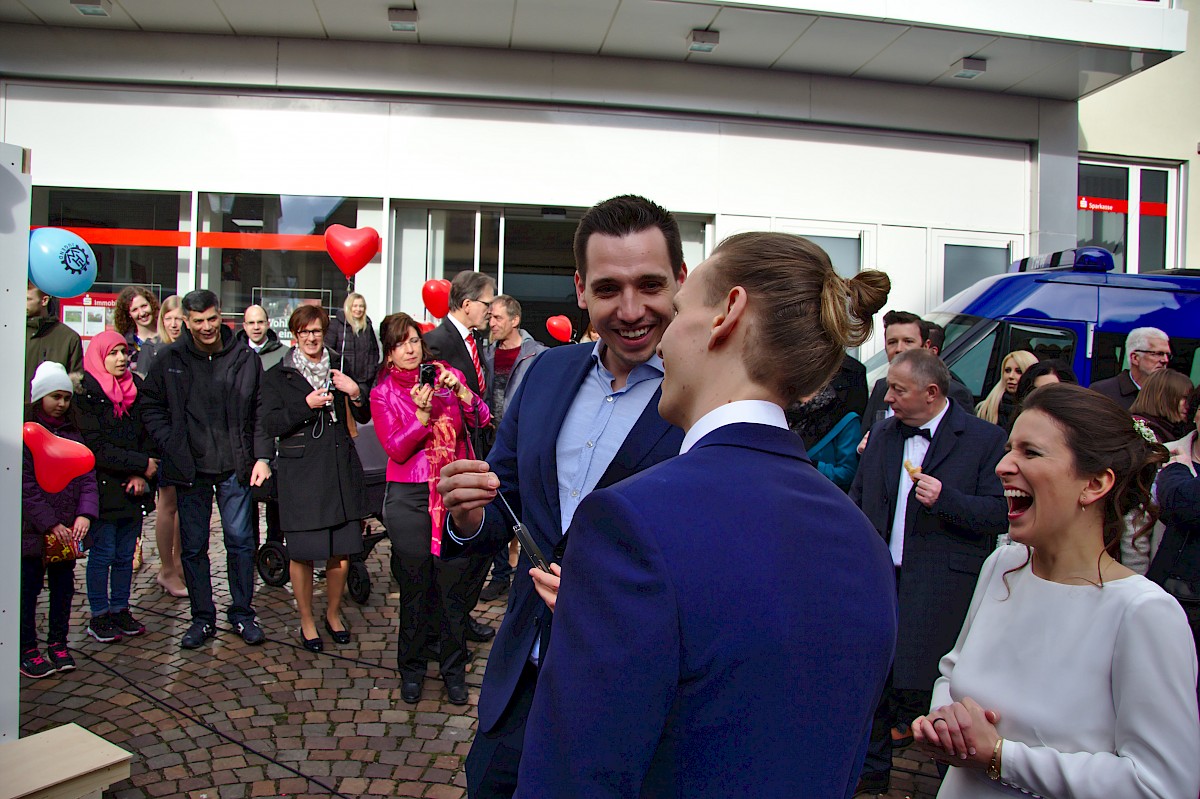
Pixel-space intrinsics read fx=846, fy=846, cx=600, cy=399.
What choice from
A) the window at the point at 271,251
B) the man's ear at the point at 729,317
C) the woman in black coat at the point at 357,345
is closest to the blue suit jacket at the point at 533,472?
the man's ear at the point at 729,317

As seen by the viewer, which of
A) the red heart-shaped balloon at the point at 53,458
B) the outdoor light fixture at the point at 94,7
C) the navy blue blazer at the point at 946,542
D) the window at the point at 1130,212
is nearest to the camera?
the navy blue blazer at the point at 946,542

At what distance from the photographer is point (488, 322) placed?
6.77 m

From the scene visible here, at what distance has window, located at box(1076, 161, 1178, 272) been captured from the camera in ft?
45.7

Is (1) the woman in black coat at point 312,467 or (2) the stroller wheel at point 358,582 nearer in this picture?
(1) the woman in black coat at point 312,467

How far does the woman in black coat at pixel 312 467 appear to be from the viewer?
5480 mm

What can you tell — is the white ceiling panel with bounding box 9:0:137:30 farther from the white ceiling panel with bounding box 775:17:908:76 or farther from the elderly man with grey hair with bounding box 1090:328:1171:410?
the elderly man with grey hair with bounding box 1090:328:1171:410

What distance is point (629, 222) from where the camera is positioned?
2264 millimetres

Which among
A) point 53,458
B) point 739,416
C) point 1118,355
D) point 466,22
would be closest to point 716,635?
point 739,416

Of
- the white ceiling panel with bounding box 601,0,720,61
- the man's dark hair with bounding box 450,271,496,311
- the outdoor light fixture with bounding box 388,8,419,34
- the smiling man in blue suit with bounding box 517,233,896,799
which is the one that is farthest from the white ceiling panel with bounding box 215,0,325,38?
the smiling man in blue suit with bounding box 517,233,896,799

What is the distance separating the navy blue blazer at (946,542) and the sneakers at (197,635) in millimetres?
4323

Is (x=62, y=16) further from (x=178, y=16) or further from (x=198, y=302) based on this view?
(x=198, y=302)

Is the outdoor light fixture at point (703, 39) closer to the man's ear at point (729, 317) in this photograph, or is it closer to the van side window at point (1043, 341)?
the van side window at point (1043, 341)

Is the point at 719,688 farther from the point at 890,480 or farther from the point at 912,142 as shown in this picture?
the point at 912,142

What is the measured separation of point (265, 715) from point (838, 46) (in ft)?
34.9
